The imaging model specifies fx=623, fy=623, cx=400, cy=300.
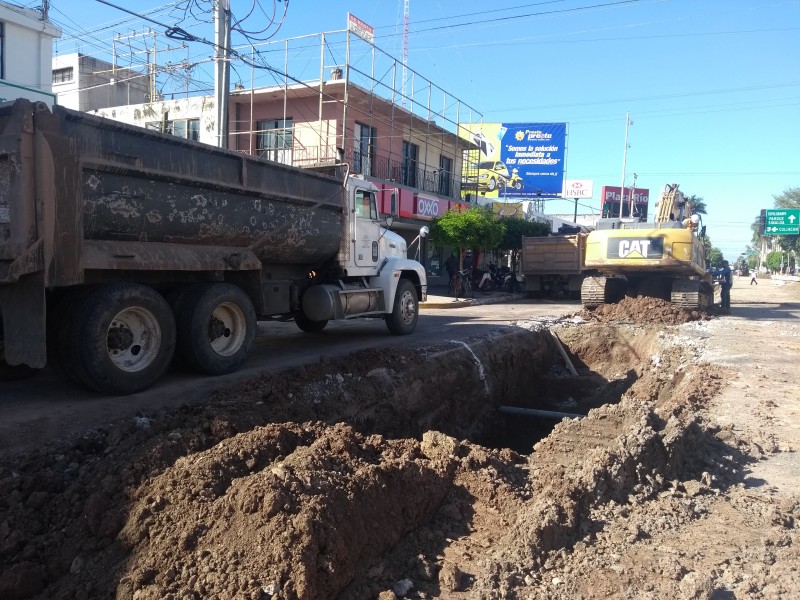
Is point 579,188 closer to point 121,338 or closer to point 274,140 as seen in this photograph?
point 274,140

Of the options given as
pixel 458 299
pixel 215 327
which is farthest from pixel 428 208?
pixel 215 327

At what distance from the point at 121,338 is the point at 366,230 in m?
5.17

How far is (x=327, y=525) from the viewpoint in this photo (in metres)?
3.30

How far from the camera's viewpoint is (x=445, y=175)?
99.8 feet

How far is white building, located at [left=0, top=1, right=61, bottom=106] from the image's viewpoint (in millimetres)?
18453

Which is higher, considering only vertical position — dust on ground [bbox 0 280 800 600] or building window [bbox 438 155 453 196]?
building window [bbox 438 155 453 196]

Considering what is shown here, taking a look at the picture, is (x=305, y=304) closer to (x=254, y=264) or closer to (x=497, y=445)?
(x=254, y=264)

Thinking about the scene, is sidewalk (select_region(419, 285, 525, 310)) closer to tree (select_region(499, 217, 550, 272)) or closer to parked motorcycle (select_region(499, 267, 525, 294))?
parked motorcycle (select_region(499, 267, 525, 294))

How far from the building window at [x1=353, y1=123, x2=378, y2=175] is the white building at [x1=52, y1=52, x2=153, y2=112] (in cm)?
1028

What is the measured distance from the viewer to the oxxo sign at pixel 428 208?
24.8m

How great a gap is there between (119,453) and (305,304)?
523 cm

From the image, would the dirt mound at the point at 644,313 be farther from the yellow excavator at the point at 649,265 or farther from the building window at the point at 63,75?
the building window at the point at 63,75

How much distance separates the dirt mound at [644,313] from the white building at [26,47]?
1631 centimetres

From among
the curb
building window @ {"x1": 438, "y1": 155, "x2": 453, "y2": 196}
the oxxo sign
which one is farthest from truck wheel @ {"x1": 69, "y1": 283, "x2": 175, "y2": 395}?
building window @ {"x1": 438, "y1": 155, "x2": 453, "y2": 196}
